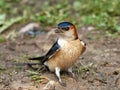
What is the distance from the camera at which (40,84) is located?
216 inches

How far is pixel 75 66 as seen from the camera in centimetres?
619

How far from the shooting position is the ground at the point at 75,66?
5.56 meters

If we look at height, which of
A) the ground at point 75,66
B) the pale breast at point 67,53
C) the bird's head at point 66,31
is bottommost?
the ground at point 75,66

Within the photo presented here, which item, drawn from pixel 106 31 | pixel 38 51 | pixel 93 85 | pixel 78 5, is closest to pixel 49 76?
pixel 93 85

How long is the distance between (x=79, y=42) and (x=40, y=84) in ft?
2.19

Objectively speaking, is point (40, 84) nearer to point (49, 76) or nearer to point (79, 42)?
point (49, 76)

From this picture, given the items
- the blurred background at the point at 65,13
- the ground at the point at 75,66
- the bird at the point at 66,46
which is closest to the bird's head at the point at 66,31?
the bird at the point at 66,46

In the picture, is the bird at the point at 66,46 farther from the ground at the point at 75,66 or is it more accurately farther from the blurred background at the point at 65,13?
the blurred background at the point at 65,13

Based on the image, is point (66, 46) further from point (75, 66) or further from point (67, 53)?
point (75, 66)

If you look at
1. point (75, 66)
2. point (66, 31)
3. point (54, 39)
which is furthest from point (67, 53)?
point (54, 39)

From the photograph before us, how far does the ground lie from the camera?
18.2ft

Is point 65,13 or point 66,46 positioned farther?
point 65,13

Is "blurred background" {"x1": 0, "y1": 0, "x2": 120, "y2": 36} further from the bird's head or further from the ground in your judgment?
the bird's head

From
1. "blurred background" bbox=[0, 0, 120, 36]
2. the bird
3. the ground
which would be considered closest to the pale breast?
the bird
